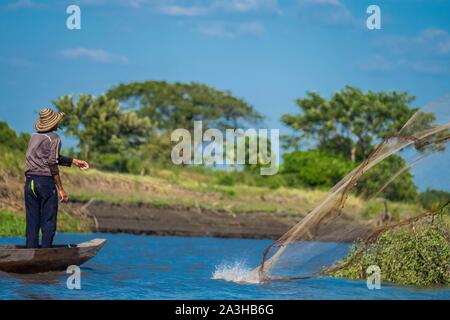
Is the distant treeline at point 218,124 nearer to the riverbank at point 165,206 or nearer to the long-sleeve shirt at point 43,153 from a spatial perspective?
the riverbank at point 165,206

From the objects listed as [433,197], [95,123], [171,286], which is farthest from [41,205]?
[95,123]

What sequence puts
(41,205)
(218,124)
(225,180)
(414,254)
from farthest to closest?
(218,124) → (225,180) → (414,254) → (41,205)

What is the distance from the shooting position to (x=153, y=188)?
39531 mm

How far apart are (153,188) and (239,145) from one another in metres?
21.4

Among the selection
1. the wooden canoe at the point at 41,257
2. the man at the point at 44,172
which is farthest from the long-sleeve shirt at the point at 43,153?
the wooden canoe at the point at 41,257

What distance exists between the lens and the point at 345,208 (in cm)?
1573

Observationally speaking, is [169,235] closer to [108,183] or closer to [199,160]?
[108,183]

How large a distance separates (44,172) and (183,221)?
2276 centimetres

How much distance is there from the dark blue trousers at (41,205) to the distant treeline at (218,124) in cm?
3146

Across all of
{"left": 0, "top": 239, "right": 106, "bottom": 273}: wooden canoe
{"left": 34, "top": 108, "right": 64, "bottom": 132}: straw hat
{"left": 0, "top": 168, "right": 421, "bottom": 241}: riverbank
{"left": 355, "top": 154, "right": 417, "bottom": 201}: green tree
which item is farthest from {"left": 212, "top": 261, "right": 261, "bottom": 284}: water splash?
{"left": 0, "top": 168, "right": 421, "bottom": 241}: riverbank

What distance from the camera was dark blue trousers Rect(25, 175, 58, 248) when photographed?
1400 centimetres

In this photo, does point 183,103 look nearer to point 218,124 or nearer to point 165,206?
point 218,124

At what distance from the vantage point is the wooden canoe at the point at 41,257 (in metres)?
14.2
